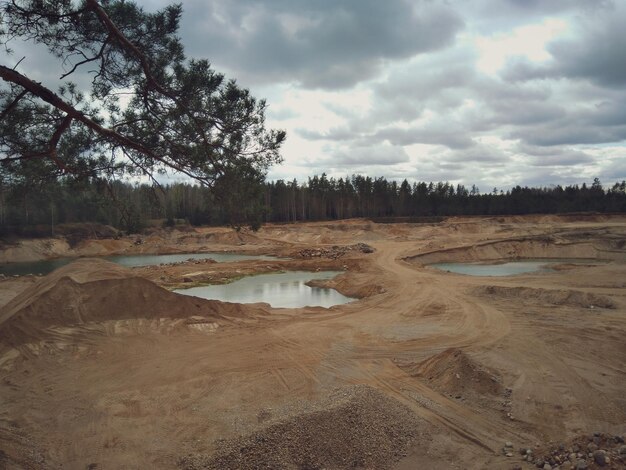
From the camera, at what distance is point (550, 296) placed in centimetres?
1631

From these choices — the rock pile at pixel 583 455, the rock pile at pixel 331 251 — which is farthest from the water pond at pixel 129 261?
the rock pile at pixel 583 455

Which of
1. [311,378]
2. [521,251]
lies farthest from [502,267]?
[311,378]

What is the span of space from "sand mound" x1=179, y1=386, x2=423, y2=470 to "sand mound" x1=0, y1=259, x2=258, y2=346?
6820 millimetres

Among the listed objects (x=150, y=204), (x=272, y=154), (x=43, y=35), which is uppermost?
(x=43, y=35)

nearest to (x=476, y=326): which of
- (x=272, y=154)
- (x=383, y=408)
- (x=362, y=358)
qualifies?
(x=362, y=358)

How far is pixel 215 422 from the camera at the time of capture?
7.27 m

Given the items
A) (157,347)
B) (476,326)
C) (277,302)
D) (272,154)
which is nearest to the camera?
(272,154)

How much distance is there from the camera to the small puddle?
64.4 feet

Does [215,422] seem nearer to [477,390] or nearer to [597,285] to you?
[477,390]

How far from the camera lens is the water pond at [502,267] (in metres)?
26.6

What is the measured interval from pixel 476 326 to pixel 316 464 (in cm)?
883

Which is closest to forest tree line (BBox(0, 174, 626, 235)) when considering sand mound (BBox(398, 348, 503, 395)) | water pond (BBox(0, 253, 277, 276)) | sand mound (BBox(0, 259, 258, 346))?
water pond (BBox(0, 253, 277, 276))

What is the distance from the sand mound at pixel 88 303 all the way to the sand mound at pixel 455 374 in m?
6.89

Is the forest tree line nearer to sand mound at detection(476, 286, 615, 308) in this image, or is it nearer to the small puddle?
the small puddle
